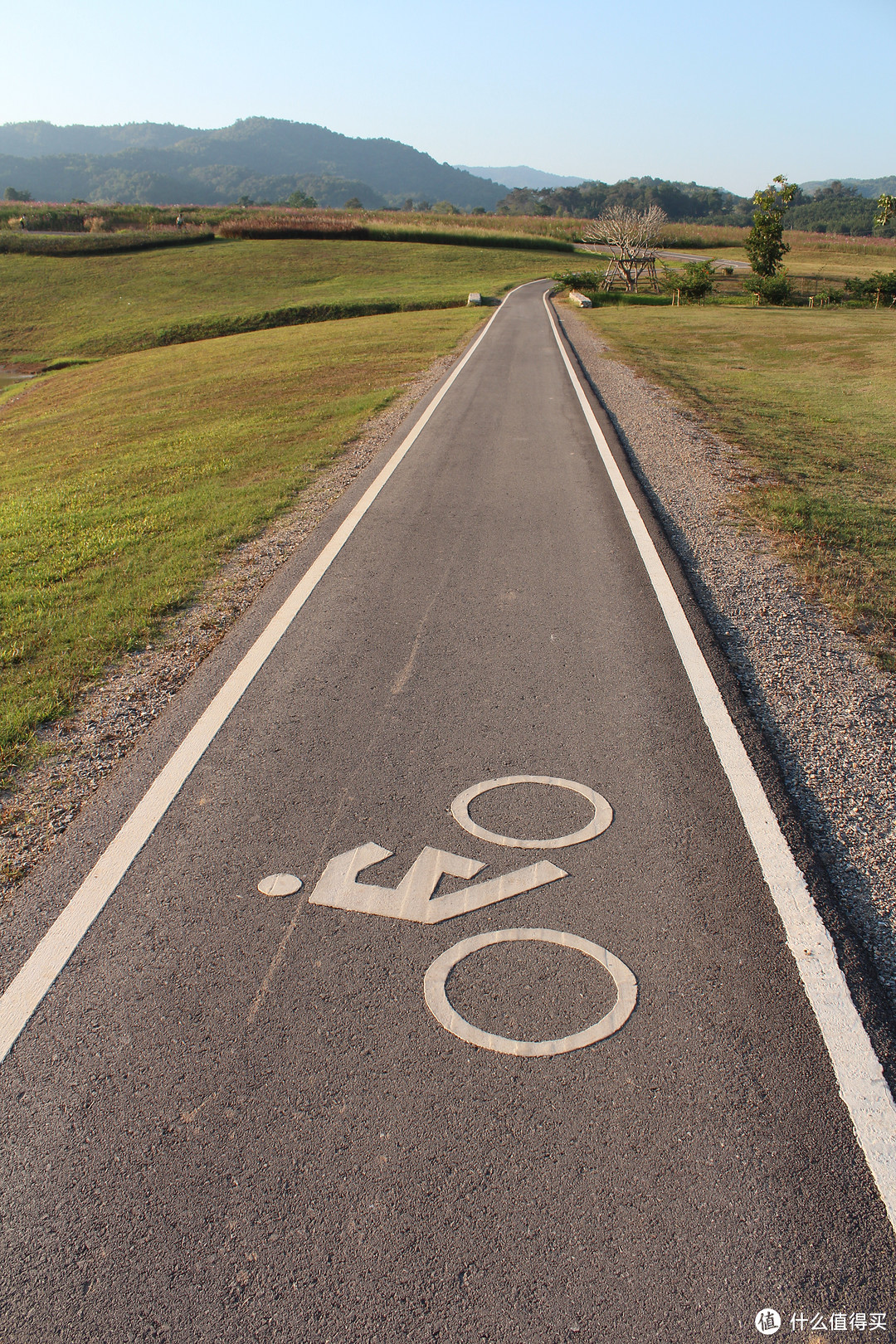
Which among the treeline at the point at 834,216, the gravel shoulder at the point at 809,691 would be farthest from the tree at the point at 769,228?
the treeline at the point at 834,216

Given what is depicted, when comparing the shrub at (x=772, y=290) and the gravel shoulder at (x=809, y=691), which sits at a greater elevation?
the shrub at (x=772, y=290)

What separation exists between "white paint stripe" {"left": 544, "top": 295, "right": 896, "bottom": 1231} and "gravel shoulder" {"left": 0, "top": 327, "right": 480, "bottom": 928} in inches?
133

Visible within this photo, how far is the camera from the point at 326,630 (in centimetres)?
620

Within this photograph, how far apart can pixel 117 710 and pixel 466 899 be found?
2.85 meters

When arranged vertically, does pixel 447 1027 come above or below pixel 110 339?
below

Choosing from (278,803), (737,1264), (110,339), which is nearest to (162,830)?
(278,803)

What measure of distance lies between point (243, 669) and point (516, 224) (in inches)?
3573

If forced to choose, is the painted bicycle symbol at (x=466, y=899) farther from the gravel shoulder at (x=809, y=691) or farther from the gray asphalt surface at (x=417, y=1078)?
the gravel shoulder at (x=809, y=691)

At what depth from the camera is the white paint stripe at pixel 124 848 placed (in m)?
3.17

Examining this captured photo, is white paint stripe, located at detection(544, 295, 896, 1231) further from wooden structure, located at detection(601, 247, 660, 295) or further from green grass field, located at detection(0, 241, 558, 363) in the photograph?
wooden structure, located at detection(601, 247, 660, 295)

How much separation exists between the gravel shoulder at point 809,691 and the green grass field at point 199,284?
3321cm

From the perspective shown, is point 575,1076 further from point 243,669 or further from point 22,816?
point 243,669

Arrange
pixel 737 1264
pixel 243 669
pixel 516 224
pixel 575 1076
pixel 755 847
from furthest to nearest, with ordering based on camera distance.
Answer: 1. pixel 516 224
2. pixel 243 669
3. pixel 755 847
4. pixel 575 1076
5. pixel 737 1264

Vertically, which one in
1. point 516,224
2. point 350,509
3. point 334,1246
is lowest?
point 334,1246
